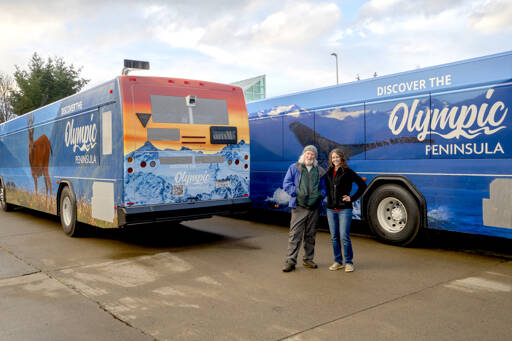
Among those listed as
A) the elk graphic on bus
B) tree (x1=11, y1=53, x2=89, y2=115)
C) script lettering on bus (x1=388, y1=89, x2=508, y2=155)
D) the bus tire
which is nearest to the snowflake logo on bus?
script lettering on bus (x1=388, y1=89, x2=508, y2=155)

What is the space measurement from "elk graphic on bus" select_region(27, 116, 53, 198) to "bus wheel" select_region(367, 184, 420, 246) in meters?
7.22

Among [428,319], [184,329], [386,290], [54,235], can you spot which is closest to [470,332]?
[428,319]

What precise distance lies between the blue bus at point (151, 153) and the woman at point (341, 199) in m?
2.60

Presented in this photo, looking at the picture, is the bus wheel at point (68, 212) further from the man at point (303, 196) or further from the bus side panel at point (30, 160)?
the man at point (303, 196)

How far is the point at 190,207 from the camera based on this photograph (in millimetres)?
7785

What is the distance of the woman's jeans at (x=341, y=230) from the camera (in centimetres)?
604

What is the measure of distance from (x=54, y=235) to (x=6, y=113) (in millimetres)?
49462

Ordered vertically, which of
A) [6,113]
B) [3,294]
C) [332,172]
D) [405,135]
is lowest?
[3,294]

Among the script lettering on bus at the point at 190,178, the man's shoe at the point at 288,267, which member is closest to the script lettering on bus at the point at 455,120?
the man's shoe at the point at 288,267

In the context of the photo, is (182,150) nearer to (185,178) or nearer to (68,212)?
(185,178)

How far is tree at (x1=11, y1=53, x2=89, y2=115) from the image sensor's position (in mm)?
38469

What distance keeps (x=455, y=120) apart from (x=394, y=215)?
73.4 inches

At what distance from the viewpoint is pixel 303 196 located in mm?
6156

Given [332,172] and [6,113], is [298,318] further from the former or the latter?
[6,113]
